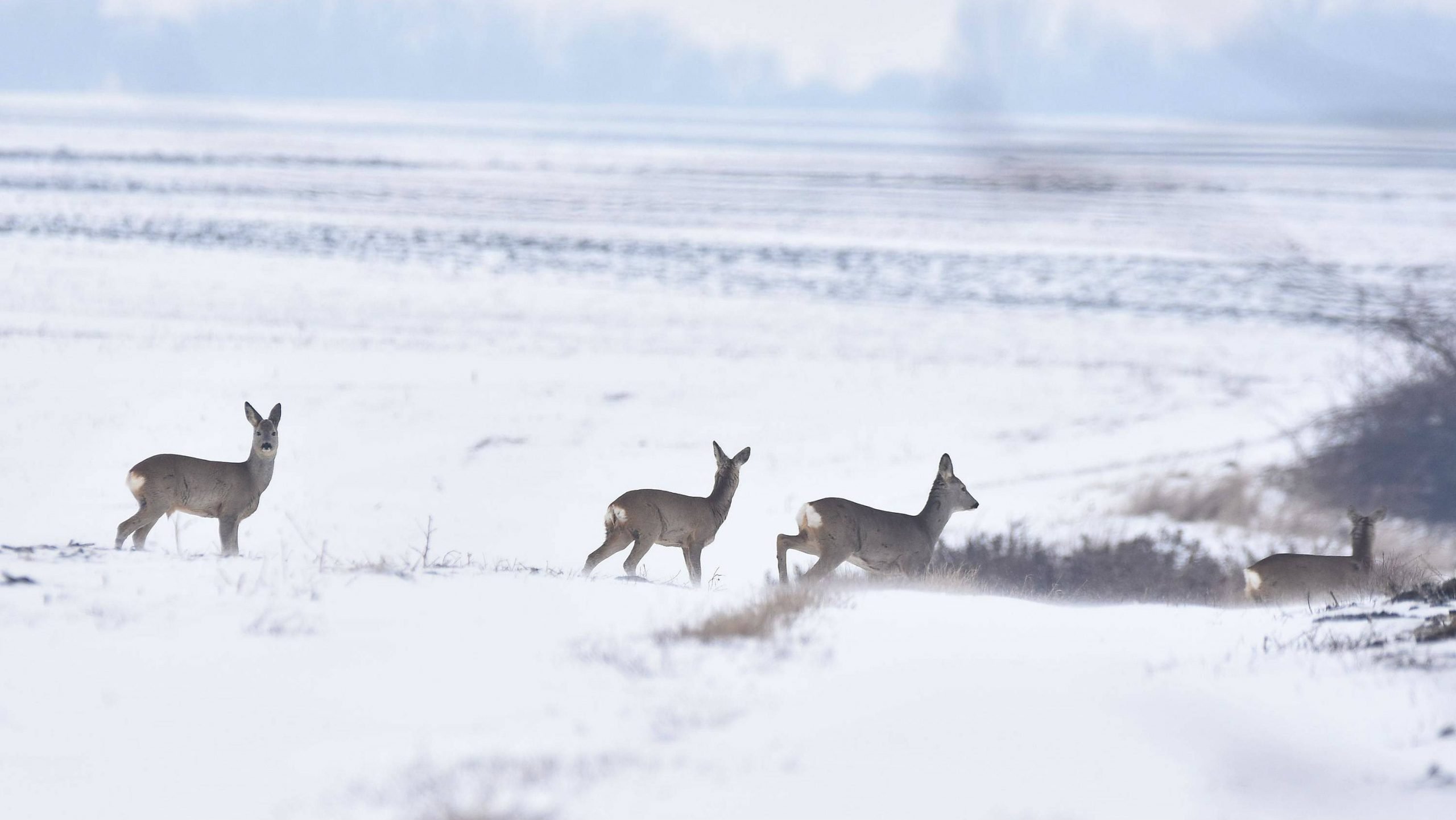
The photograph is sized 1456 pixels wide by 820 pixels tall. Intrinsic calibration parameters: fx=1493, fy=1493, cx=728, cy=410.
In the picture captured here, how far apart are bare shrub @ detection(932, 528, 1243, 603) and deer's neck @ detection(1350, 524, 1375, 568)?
1.77 metres

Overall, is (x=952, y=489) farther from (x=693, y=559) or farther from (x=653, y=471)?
(x=653, y=471)

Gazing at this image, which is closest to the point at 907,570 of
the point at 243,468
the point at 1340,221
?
the point at 243,468

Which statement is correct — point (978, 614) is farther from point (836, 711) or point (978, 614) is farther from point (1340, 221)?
point (1340, 221)

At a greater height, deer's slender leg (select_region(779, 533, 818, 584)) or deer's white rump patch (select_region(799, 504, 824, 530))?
deer's white rump patch (select_region(799, 504, 824, 530))

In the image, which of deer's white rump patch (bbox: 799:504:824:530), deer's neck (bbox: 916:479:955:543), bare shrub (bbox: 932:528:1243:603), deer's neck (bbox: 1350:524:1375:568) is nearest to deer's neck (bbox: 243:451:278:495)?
deer's white rump patch (bbox: 799:504:824:530)

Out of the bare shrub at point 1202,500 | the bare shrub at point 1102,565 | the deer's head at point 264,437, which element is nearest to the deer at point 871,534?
the bare shrub at point 1102,565

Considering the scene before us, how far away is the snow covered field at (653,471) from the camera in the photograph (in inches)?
198

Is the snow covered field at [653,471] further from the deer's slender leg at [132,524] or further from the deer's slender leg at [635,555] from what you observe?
the deer's slender leg at [132,524]

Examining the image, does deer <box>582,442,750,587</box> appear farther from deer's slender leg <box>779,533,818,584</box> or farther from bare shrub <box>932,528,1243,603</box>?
bare shrub <box>932,528,1243,603</box>

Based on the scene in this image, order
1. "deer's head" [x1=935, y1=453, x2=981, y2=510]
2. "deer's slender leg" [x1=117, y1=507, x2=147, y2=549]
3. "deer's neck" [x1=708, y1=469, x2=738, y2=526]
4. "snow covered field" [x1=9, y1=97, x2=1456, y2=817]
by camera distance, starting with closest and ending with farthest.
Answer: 1. "snow covered field" [x1=9, y1=97, x2=1456, y2=817]
2. "deer's slender leg" [x1=117, y1=507, x2=147, y2=549]
3. "deer's neck" [x1=708, y1=469, x2=738, y2=526]
4. "deer's head" [x1=935, y1=453, x2=981, y2=510]

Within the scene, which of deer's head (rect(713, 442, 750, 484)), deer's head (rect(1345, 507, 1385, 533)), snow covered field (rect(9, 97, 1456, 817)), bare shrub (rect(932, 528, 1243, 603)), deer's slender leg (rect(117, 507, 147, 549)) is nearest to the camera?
snow covered field (rect(9, 97, 1456, 817))

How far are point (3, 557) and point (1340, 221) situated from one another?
49.2 metres

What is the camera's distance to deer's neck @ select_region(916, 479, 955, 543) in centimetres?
1033

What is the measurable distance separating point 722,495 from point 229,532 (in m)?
3.20
